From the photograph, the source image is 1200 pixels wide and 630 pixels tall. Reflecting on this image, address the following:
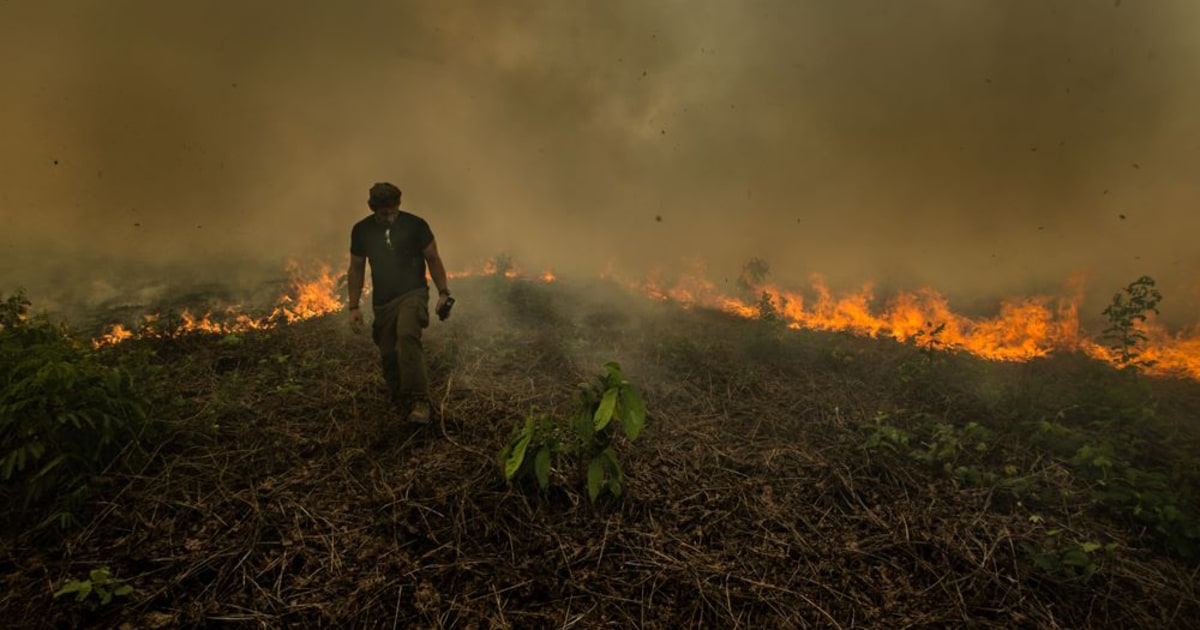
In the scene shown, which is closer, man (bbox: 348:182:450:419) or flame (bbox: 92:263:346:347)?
man (bbox: 348:182:450:419)

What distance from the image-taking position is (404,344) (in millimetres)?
4328

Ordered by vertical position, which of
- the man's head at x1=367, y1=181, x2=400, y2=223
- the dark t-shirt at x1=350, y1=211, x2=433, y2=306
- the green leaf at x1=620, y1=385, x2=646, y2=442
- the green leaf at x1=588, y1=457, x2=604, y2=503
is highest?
the man's head at x1=367, y1=181, x2=400, y2=223

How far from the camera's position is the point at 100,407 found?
309 centimetres

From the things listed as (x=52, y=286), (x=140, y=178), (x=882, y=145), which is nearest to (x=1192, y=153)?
(x=882, y=145)

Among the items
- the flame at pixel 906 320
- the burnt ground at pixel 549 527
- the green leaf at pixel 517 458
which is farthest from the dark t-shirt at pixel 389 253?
the flame at pixel 906 320

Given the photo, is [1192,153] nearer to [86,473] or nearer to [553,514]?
[553,514]

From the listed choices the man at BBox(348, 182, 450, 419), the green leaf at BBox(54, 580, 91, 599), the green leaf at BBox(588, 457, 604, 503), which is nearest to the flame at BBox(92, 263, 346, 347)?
the man at BBox(348, 182, 450, 419)

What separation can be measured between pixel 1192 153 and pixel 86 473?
20.8 meters

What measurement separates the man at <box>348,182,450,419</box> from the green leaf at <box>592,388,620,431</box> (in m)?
2.20

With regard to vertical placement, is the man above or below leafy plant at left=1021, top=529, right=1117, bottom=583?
above

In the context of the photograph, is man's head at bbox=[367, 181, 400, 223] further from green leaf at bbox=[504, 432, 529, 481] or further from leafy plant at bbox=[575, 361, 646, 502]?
leafy plant at bbox=[575, 361, 646, 502]

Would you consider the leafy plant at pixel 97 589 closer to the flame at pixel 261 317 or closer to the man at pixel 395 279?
the man at pixel 395 279

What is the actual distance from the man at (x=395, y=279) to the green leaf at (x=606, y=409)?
220cm

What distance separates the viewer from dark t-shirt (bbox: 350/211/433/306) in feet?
15.5
